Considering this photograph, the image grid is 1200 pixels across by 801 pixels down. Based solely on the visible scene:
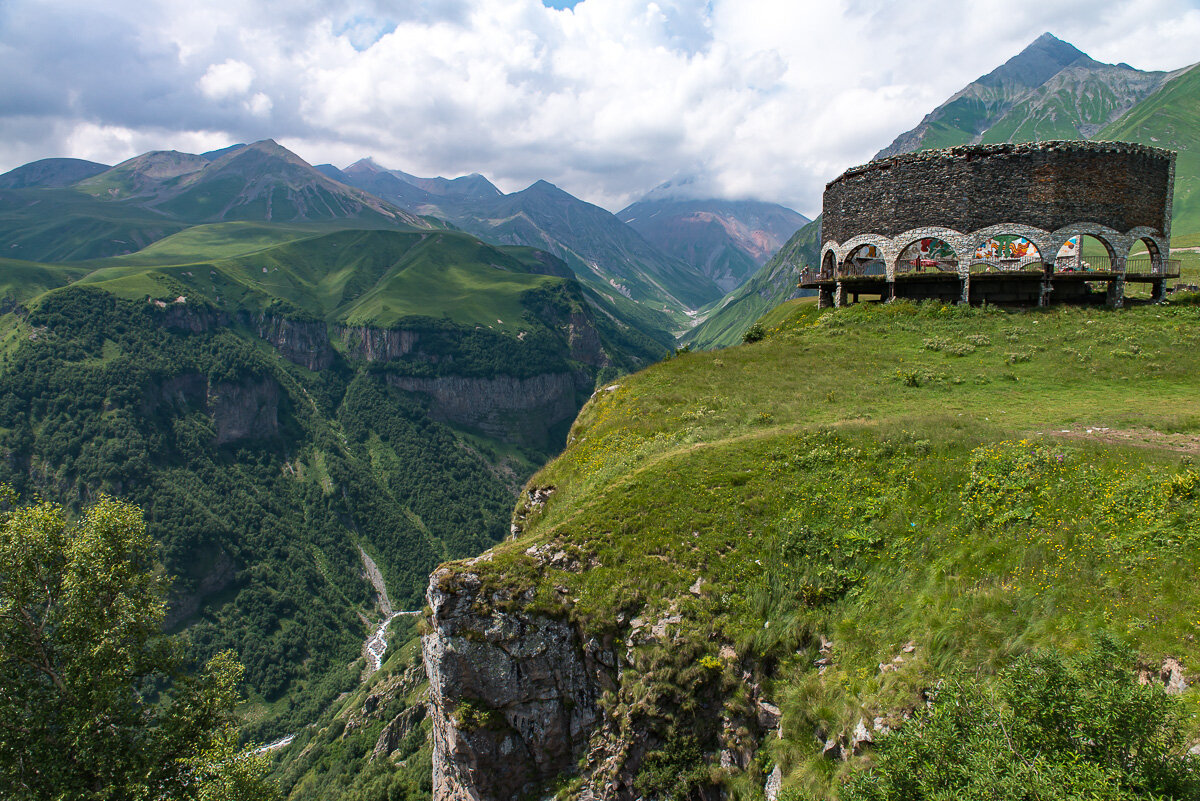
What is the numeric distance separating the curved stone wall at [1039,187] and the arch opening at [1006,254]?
1.16m

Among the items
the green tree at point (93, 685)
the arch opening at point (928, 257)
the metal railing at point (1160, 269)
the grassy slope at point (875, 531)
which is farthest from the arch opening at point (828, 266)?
the green tree at point (93, 685)

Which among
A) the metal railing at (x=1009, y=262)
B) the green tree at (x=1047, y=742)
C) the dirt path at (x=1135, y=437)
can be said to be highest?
the metal railing at (x=1009, y=262)

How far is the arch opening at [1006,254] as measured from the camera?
37188 mm

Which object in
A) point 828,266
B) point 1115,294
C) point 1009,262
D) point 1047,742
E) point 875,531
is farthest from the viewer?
point 828,266

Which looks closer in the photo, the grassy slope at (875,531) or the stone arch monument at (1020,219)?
the grassy slope at (875,531)

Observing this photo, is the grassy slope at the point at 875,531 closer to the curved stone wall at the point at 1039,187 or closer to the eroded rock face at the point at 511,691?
the eroded rock face at the point at 511,691

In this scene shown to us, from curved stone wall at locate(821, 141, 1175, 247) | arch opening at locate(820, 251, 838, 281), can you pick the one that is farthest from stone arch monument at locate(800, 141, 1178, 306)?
arch opening at locate(820, 251, 838, 281)

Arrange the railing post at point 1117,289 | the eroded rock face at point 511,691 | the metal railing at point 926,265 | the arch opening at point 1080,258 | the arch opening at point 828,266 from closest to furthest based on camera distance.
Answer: the eroded rock face at point 511,691
the railing post at point 1117,289
the arch opening at point 1080,258
the metal railing at point 926,265
the arch opening at point 828,266

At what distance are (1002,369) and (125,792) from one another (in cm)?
4181

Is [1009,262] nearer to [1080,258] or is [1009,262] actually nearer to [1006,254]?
[1006,254]

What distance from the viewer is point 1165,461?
15.1 metres

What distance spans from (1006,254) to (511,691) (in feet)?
136

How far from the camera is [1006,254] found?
3788 cm

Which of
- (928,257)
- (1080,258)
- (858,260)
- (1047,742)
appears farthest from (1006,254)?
(1047,742)
